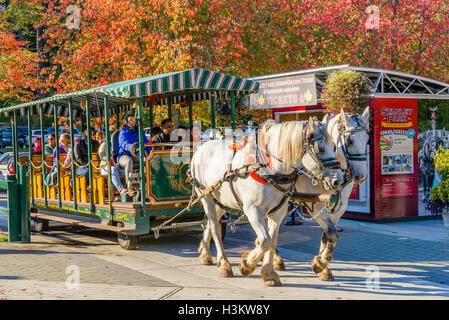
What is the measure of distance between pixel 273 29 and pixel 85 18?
7.08m

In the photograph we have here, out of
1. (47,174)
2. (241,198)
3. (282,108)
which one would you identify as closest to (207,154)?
A: (241,198)

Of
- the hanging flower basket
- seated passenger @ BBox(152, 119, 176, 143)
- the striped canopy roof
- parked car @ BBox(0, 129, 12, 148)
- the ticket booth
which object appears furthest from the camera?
parked car @ BBox(0, 129, 12, 148)

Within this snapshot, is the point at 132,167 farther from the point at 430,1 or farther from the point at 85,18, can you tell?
the point at 430,1

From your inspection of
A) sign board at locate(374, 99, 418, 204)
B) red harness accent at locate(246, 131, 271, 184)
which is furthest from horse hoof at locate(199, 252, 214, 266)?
sign board at locate(374, 99, 418, 204)

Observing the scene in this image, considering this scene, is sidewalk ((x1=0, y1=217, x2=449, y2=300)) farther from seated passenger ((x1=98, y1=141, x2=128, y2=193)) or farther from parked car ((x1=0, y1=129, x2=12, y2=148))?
parked car ((x1=0, y1=129, x2=12, y2=148))

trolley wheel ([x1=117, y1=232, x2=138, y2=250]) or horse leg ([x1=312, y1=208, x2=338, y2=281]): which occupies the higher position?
horse leg ([x1=312, y1=208, x2=338, y2=281])

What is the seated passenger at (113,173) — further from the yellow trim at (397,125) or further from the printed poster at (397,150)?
the yellow trim at (397,125)

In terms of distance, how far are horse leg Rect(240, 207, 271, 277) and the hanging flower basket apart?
4.50 meters

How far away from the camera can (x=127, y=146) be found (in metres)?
9.95

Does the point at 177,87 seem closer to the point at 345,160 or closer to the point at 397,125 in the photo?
the point at 345,160

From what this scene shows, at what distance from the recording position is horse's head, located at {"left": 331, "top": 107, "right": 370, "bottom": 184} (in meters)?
7.30

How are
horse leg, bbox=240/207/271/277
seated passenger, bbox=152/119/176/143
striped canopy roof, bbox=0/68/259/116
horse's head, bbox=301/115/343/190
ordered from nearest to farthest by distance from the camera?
1. horse's head, bbox=301/115/343/190
2. horse leg, bbox=240/207/271/277
3. striped canopy roof, bbox=0/68/259/116
4. seated passenger, bbox=152/119/176/143
